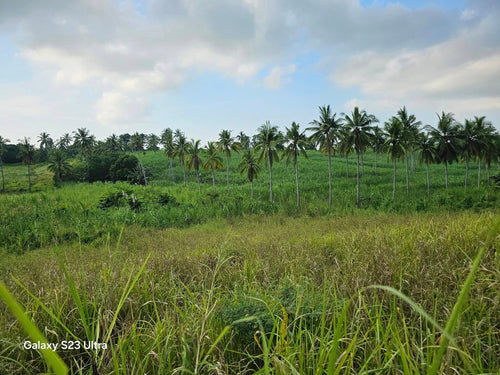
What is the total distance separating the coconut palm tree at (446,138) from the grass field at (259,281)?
5.66 meters

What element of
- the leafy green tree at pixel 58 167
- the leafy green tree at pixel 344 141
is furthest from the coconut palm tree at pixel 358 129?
the leafy green tree at pixel 58 167

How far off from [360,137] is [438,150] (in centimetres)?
1405

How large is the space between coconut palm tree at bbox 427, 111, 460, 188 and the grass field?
5.66 metres

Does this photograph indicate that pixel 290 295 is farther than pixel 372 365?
Yes

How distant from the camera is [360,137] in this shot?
34.6m

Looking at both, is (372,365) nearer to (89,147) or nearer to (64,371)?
(64,371)

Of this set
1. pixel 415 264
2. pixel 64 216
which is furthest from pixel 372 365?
pixel 64 216

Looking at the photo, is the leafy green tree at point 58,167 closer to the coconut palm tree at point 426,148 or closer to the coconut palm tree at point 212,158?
the coconut palm tree at point 212,158

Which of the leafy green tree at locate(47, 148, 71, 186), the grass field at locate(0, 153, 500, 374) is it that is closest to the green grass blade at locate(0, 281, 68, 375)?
the grass field at locate(0, 153, 500, 374)

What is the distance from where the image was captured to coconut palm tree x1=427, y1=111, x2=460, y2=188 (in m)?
39.1

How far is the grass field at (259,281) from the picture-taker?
6.28 feet

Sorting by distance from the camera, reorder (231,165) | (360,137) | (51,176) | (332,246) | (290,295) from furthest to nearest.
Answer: (231,165) < (51,176) < (360,137) < (332,246) < (290,295)

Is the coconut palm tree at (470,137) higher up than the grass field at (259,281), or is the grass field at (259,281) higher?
the coconut palm tree at (470,137)

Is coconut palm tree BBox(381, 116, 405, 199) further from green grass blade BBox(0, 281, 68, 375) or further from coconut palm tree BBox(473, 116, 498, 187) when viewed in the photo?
green grass blade BBox(0, 281, 68, 375)
